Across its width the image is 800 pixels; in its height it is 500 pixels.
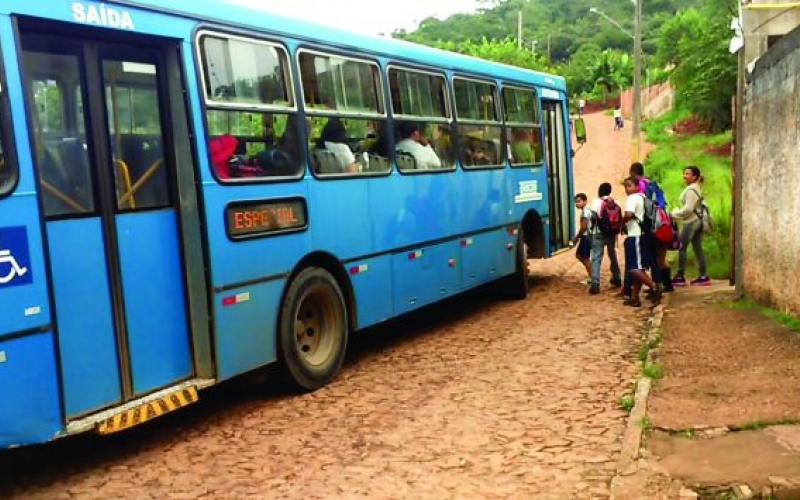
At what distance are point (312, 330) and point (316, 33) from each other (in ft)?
7.98

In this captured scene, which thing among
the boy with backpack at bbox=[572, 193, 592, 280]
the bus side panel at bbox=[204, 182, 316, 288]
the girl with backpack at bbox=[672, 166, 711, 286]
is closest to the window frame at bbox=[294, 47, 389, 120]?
the bus side panel at bbox=[204, 182, 316, 288]

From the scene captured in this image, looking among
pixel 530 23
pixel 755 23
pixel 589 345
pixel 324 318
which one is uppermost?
pixel 530 23

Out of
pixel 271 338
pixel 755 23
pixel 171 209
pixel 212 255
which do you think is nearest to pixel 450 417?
pixel 271 338

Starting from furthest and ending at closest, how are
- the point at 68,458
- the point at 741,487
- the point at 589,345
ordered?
1. the point at 589,345
2. the point at 68,458
3. the point at 741,487

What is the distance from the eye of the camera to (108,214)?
493 cm

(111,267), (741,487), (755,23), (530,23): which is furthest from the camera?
(530,23)

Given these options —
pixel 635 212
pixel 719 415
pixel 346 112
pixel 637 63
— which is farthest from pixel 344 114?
pixel 637 63

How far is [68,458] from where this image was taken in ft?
17.4

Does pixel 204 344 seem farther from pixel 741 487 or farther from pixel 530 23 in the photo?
pixel 530 23

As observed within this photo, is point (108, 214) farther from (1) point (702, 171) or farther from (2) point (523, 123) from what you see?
(1) point (702, 171)

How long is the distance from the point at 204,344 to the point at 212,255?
1.95ft

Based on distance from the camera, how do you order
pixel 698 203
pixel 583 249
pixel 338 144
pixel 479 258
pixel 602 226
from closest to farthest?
pixel 338 144
pixel 479 258
pixel 602 226
pixel 698 203
pixel 583 249

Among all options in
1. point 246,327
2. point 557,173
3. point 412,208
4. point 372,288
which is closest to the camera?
point 246,327

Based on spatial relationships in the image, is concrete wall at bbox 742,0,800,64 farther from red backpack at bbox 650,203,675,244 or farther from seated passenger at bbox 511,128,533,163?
seated passenger at bbox 511,128,533,163
